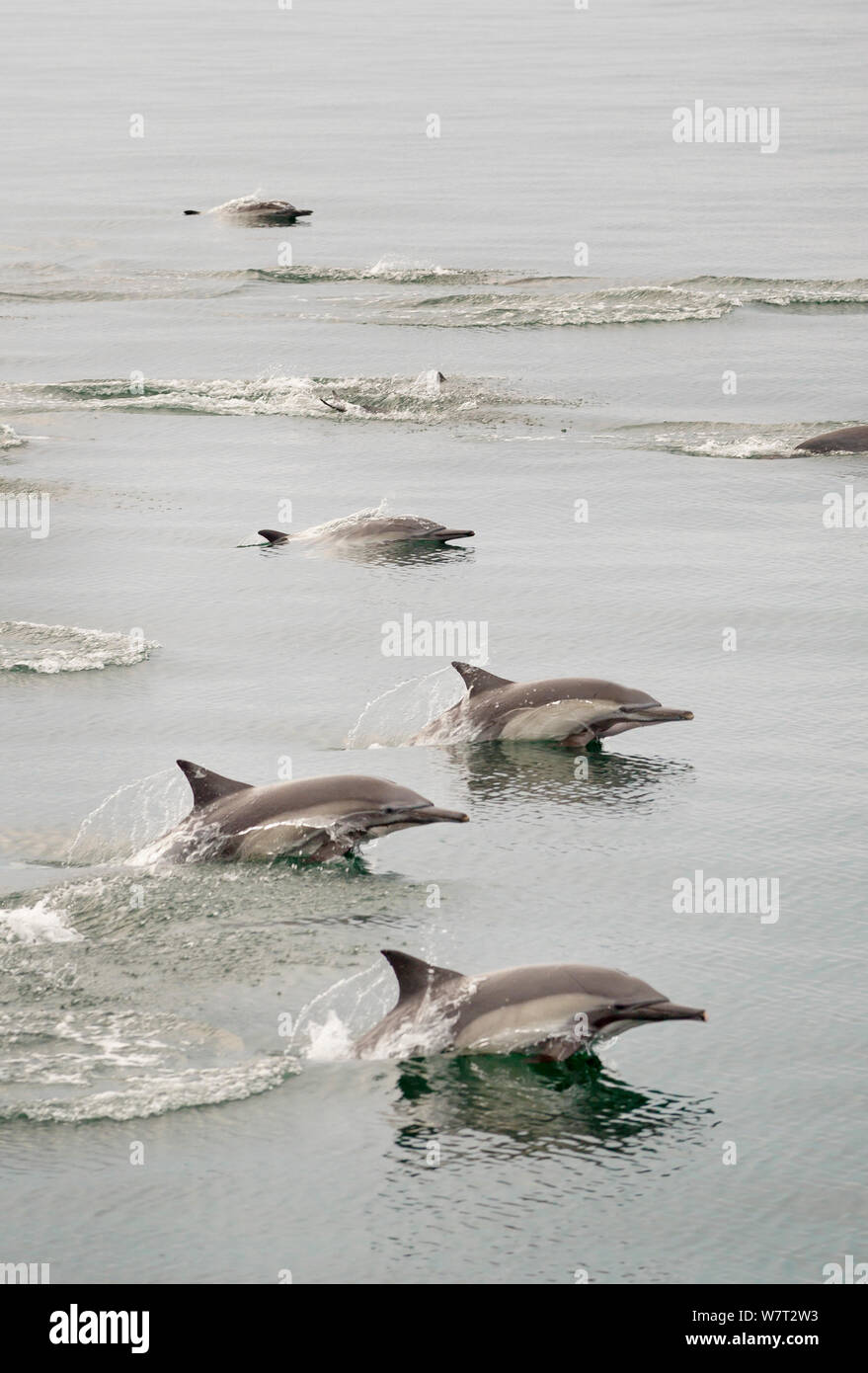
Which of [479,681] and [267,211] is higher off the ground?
[267,211]

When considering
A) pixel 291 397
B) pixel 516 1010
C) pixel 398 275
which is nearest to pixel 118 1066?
pixel 516 1010

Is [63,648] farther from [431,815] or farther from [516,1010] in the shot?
[516,1010]

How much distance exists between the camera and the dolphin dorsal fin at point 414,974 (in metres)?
13.4

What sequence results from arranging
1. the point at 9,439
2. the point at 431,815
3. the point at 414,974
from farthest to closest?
the point at 9,439 < the point at 431,815 < the point at 414,974

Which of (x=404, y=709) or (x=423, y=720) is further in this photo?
(x=404, y=709)

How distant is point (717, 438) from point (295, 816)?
58.7 feet

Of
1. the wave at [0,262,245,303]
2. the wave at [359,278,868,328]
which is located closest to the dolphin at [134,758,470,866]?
the wave at [359,278,868,328]

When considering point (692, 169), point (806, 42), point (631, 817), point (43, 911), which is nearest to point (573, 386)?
point (631, 817)

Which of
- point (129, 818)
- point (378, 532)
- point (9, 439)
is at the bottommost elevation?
point (129, 818)

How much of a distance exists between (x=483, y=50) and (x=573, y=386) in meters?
75.4

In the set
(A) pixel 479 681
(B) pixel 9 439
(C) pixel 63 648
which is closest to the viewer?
(A) pixel 479 681

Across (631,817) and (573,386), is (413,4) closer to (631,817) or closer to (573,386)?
(573,386)

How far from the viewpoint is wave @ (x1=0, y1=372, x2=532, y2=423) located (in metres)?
34.9

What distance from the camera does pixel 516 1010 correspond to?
1341cm
